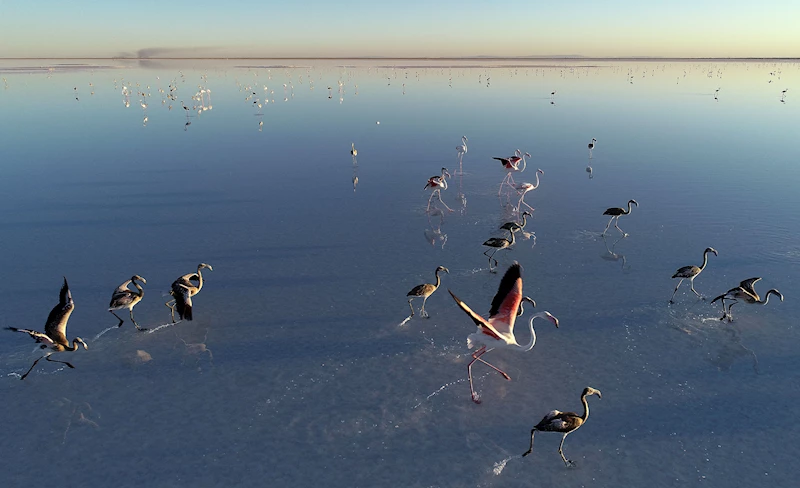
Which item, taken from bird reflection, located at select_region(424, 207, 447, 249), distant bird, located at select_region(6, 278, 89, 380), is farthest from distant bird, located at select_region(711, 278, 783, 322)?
distant bird, located at select_region(6, 278, 89, 380)

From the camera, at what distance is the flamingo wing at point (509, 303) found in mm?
7953

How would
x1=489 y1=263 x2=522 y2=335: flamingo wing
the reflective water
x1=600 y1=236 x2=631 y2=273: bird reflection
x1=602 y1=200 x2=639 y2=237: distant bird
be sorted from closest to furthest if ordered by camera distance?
1. the reflective water
2. x1=489 y1=263 x2=522 y2=335: flamingo wing
3. x1=600 y1=236 x2=631 y2=273: bird reflection
4. x1=602 y1=200 x2=639 y2=237: distant bird

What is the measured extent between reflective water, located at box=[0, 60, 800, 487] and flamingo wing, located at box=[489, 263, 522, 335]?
0.90 meters

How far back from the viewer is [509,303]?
800 cm

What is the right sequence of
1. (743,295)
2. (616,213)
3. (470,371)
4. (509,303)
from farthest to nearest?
(616,213) < (743,295) < (470,371) < (509,303)

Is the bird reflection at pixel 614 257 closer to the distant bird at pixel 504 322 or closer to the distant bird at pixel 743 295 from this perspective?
the distant bird at pixel 743 295

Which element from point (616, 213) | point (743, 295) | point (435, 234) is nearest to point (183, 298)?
point (435, 234)

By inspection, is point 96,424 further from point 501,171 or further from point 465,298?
point 501,171

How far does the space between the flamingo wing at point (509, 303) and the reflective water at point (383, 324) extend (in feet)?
2.95

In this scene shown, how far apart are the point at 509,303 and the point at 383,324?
2685 mm

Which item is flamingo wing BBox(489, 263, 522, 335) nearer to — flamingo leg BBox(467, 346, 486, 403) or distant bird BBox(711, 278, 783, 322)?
flamingo leg BBox(467, 346, 486, 403)

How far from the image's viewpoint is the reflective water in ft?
21.5

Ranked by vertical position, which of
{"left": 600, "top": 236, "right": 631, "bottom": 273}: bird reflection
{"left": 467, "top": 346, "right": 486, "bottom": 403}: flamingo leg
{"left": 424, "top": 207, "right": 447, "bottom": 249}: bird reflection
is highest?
{"left": 424, "top": 207, "right": 447, "bottom": 249}: bird reflection

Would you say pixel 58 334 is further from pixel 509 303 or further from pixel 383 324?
pixel 509 303
